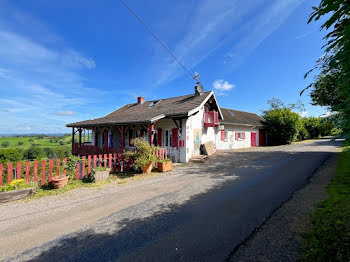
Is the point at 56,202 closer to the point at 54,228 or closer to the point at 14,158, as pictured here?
the point at 54,228

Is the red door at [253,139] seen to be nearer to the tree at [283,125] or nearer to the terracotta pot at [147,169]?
the tree at [283,125]

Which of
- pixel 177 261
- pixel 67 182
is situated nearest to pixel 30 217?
pixel 67 182

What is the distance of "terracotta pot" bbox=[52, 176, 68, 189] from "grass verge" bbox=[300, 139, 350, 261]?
7.33m

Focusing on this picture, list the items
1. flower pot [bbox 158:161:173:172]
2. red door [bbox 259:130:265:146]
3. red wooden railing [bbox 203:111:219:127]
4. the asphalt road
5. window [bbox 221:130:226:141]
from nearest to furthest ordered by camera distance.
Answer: the asphalt road, flower pot [bbox 158:161:173:172], red wooden railing [bbox 203:111:219:127], window [bbox 221:130:226:141], red door [bbox 259:130:265:146]

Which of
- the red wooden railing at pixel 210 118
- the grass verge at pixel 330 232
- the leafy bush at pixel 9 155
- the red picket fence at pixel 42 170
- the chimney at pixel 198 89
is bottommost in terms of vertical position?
the leafy bush at pixel 9 155

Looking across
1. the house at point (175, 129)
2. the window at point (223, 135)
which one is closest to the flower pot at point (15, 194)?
the house at point (175, 129)

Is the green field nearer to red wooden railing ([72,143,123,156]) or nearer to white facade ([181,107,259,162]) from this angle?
red wooden railing ([72,143,123,156])

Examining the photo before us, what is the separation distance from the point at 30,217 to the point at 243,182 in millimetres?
6890

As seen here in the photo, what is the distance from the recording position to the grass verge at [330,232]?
7.84 ft

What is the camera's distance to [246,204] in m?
4.49

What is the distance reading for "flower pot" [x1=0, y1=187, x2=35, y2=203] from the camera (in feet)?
16.4

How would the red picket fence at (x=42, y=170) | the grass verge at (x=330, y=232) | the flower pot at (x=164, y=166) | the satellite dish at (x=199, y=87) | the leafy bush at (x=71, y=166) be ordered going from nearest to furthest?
the grass verge at (x=330, y=232) < the red picket fence at (x=42, y=170) < the leafy bush at (x=71, y=166) < the flower pot at (x=164, y=166) < the satellite dish at (x=199, y=87)

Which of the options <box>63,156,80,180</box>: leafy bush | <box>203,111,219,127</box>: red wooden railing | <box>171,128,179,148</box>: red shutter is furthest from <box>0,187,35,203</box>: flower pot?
<box>203,111,219,127</box>: red wooden railing

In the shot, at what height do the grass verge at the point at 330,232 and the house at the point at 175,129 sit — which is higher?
the house at the point at 175,129
